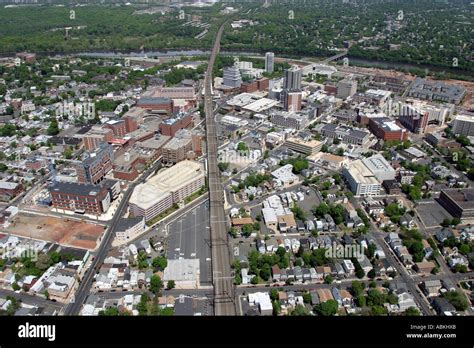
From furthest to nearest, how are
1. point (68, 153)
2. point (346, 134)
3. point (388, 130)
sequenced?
point (346, 134), point (388, 130), point (68, 153)

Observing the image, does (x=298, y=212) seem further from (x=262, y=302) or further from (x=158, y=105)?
(x=158, y=105)

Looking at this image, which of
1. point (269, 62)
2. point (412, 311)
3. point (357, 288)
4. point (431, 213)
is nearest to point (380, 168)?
point (431, 213)

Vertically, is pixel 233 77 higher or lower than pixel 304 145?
higher

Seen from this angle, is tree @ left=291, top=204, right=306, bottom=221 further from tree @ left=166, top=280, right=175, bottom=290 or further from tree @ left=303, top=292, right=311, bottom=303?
Answer: tree @ left=166, top=280, right=175, bottom=290

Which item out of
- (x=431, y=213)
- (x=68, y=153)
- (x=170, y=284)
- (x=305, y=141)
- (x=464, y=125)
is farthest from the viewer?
(x=464, y=125)

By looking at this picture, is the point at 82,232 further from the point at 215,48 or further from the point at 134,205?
the point at 215,48

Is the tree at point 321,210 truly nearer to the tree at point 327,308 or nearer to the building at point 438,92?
the tree at point 327,308
